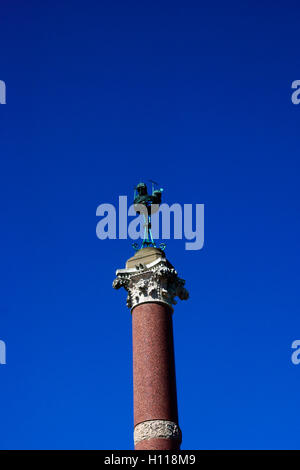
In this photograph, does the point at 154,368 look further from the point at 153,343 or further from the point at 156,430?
the point at 156,430

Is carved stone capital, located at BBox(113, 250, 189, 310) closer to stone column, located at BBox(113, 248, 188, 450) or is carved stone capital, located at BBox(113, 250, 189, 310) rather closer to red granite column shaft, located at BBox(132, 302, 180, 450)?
stone column, located at BBox(113, 248, 188, 450)

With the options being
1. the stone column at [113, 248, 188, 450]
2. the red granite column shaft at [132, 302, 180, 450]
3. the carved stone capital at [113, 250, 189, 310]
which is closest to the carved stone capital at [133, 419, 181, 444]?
the stone column at [113, 248, 188, 450]

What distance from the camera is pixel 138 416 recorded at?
32.6 meters

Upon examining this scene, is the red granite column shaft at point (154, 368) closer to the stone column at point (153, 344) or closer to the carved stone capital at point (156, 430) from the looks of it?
Result: the stone column at point (153, 344)

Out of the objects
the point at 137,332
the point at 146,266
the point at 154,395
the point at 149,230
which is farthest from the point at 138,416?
the point at 149,230

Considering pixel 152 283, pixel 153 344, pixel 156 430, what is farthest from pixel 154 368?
pixel 152 283

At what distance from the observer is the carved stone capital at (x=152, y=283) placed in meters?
35.2

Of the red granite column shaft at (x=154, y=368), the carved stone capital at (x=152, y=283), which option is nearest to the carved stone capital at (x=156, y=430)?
the red granite column shaft at (x=154, y=368)

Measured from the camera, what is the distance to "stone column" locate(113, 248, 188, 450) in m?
32.1

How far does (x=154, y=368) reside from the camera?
33.3 m

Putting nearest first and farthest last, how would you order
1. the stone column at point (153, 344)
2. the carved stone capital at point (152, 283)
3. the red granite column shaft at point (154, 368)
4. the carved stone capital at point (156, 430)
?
the carved stone capital at point (156, 430) → the stone column at point (153, 344) → the red granite column shaft at point (154, 368) → the carved stone capital at point (152, 283)
